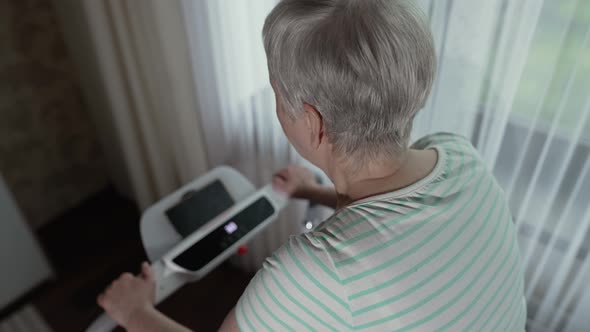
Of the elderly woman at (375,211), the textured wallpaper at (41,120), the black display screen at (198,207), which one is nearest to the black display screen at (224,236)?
the black display screen at (198,207)

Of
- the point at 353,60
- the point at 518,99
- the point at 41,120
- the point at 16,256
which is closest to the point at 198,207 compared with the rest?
the point at 353,60

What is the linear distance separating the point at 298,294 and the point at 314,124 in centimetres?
28

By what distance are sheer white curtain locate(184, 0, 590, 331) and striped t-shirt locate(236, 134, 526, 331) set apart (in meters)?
0.33

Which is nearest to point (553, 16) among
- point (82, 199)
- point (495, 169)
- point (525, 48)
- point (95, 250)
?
point (525, 48)

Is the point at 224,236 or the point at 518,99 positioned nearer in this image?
the point at 518,99

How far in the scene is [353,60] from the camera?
66 cm

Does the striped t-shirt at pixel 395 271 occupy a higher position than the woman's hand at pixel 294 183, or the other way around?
the striped t-shirt at pixel 395 271

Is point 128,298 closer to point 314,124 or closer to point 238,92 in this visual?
point 314,124

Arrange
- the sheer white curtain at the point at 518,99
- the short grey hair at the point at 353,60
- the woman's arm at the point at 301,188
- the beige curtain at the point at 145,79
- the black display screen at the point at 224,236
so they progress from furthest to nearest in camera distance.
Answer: the beige curtain at the point at 145,79, the woman's arm at the point at 301,188, the black display screen at the point at 224,236, the sheer white curtain at the point at 518,99, the short grey hair at the point at 353,60

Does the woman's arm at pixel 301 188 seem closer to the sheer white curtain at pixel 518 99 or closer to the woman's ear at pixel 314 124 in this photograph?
the sheer white curtain at pixel 518 99

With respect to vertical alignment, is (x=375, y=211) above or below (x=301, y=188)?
above

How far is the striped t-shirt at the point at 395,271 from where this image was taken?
70cm

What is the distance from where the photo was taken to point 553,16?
2.90ft

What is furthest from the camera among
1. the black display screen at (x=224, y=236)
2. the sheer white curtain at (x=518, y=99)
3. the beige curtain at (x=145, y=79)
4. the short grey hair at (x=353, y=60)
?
the beige curtain at (x=145, y=79)
